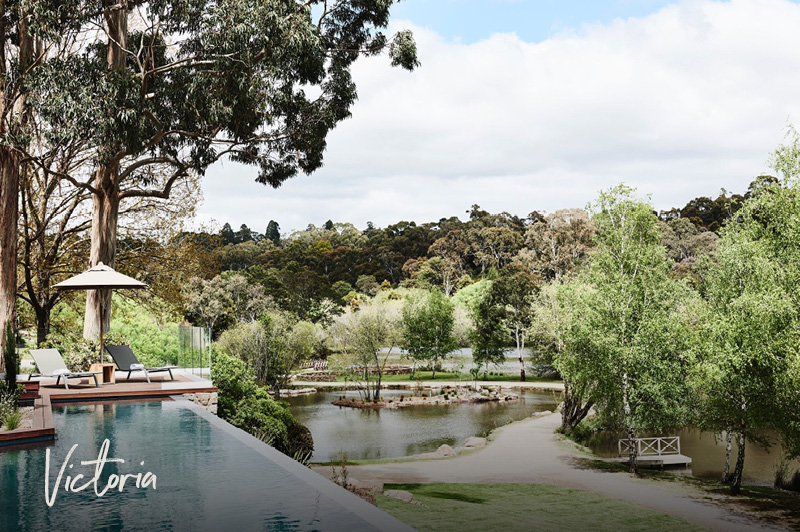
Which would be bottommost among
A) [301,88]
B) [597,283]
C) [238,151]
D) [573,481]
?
[573,481]

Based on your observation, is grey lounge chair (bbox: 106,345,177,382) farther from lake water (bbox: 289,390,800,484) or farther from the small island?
the small island

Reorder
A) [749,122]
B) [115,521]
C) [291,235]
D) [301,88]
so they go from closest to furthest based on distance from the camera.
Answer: [115,521] → [301,88] → [749,122] → [291,235]

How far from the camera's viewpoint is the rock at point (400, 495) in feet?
42.2

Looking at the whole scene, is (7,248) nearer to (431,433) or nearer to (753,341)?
(431,433)

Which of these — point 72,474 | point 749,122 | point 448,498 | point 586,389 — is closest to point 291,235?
point 749,122

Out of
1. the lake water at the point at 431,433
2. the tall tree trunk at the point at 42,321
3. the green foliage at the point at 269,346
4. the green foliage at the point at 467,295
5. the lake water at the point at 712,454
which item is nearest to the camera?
the tall tree trunk at the point at 42,321

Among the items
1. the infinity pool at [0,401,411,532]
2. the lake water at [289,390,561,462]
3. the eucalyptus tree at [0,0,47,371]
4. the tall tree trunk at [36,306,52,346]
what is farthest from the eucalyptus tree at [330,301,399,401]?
the infinity pool at [0,401,411,532]

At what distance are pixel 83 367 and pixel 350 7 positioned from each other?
11202mm

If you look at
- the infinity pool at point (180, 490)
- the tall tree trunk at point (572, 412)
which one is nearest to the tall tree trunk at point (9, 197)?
the infinity pool at point (180, 490)

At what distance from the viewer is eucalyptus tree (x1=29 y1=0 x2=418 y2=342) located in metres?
13.7

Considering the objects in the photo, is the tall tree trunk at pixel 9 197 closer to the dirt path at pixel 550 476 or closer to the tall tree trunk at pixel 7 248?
the tall tree trunk at pixel 7 248

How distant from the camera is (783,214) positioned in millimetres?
19312

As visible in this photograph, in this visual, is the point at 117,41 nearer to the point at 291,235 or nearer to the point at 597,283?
the point at 597,283

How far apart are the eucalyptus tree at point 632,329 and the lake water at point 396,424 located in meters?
5.72
